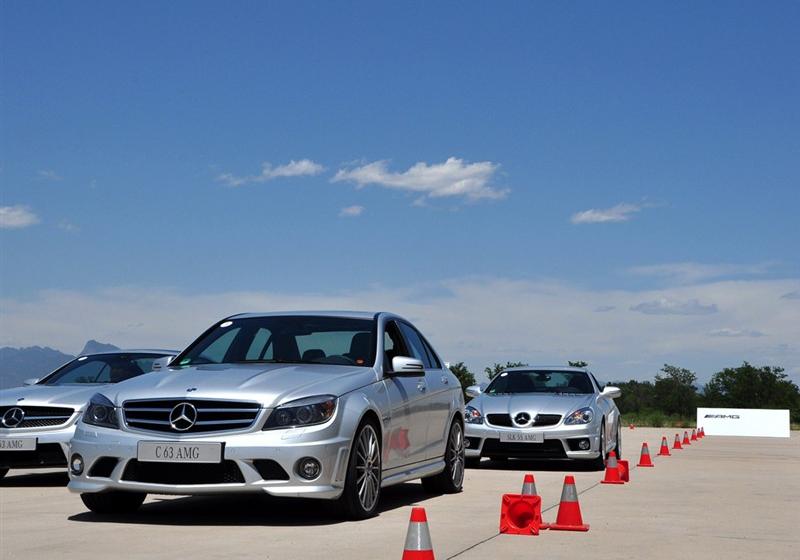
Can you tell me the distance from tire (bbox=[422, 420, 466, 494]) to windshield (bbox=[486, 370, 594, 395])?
585 cm

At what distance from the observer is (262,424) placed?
891 cm

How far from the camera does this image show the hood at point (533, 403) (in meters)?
17.0

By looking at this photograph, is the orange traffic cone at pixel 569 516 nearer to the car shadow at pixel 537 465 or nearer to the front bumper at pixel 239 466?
the front bumper at pixel 239 466

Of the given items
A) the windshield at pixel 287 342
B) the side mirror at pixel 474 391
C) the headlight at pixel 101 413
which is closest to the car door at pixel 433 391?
the windshield at pixel 287 342

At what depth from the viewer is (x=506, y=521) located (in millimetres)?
8906

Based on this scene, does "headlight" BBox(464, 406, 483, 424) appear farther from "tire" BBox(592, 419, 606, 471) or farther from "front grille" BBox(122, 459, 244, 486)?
"front grille" BBox(122, 459, 244, 486)

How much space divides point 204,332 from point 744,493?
639cm

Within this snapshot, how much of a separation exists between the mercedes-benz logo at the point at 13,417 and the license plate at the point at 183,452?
4721 millimetres

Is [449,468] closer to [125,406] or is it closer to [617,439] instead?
[125,406]

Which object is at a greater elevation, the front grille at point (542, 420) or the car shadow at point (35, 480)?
the front grille at point (542, 420)

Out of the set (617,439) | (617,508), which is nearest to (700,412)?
(617,439)

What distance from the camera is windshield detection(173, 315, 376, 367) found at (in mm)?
10461

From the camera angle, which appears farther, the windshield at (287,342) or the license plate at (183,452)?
the windshield at (287,342)

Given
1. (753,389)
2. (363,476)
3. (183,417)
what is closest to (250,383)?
(183,417)
